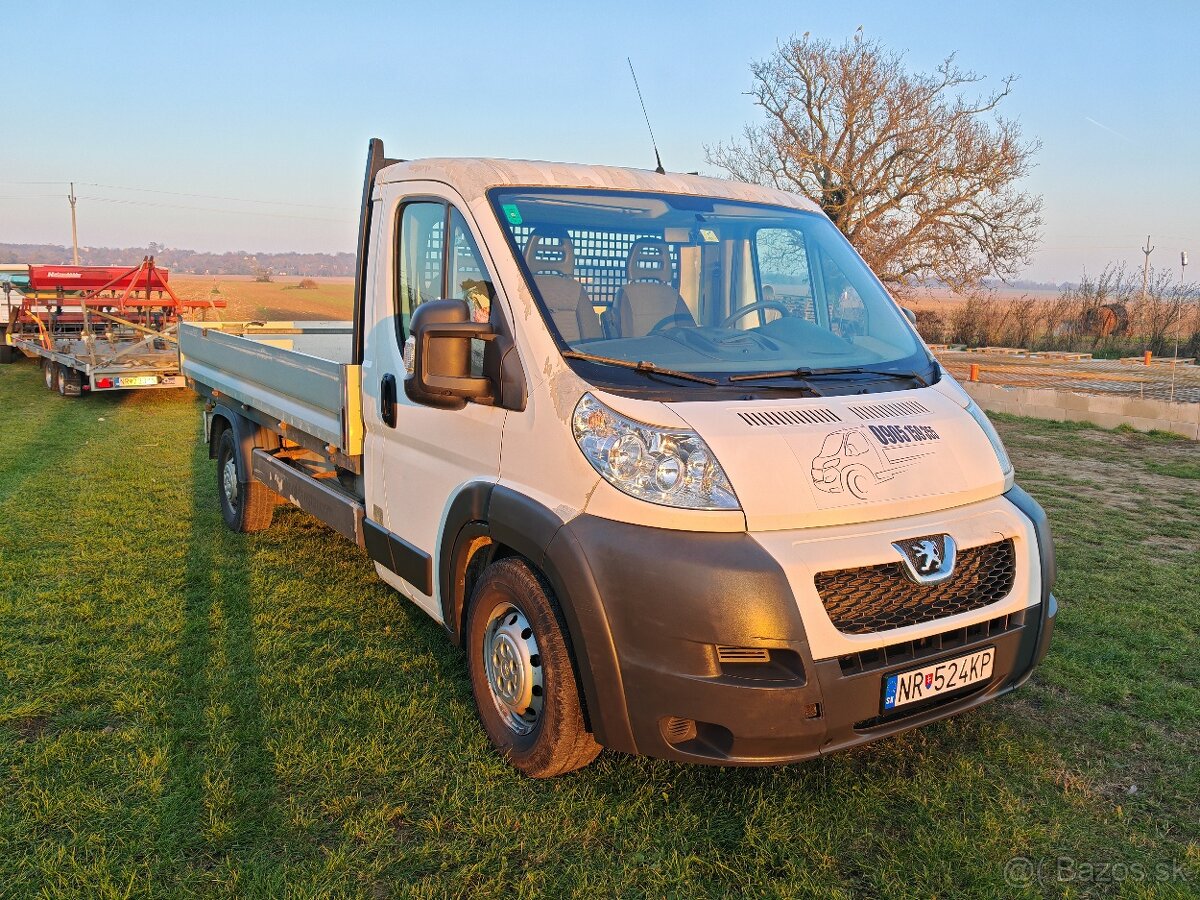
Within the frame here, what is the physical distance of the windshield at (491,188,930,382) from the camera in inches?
137

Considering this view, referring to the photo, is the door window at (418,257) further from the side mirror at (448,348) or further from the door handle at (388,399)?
the side mirror at (448,348)

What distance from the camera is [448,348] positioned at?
11.0ft

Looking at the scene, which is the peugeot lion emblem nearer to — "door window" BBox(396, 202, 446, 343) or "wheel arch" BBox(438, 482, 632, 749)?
"wheel arch" BBox(438, 482, 632, 749)

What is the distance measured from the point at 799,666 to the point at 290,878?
5.46 feet

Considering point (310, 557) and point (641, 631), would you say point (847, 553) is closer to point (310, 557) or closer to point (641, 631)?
point (641, 631)

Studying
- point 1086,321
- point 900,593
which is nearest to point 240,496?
point 900,593

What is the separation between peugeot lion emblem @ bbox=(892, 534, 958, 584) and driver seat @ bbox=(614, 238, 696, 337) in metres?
1.25

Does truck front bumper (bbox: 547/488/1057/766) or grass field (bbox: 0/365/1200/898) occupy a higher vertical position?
truck front bumper (bbox: 547/488/1057/766)

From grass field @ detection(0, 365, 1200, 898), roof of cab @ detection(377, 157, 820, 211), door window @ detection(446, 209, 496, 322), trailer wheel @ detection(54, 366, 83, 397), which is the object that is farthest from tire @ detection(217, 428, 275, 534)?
trailer wheel @ detection(54, 366, 83, 397)

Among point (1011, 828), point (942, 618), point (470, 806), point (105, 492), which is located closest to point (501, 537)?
point (470, 806)

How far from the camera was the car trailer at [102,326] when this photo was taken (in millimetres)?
13781

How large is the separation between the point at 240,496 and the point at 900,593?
5121 millimetres

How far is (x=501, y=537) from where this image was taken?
10.9 feet

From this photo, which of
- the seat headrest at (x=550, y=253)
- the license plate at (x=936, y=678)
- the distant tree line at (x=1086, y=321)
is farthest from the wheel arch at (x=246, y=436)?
the distant tree line at (x=1086, y=321)
